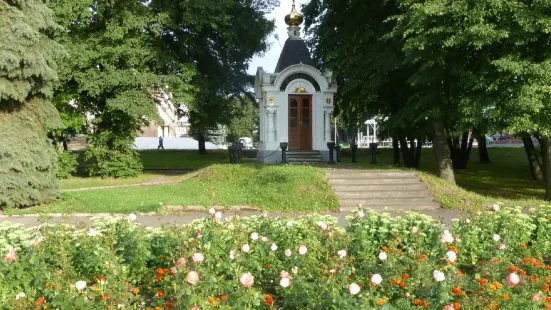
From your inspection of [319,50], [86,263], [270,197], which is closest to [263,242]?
[86,263]

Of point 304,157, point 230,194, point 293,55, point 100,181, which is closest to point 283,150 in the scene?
point 304,157

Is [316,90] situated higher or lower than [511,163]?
higher

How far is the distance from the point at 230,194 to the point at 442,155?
8.12 metres

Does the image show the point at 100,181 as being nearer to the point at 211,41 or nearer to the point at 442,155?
the point at 211,41

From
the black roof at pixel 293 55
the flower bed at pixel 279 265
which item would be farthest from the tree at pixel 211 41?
the flower bed at pixel 279 265

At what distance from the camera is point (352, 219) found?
298 inches

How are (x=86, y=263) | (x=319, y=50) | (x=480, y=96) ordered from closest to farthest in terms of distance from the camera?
(x=86, y=263)
(x=480, y=96)
(x=319, y=50)

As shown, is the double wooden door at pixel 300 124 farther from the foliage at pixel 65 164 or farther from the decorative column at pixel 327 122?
the foliage at pixel 65 164

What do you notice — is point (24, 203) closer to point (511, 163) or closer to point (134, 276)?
point (134, 276)

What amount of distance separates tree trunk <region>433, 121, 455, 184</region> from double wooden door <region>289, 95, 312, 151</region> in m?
7.14

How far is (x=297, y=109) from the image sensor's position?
25.3m

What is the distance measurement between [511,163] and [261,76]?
1782 centimetres

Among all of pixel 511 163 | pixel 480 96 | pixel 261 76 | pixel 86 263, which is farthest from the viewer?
pixel 511 163

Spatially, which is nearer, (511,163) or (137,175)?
(137,175)
